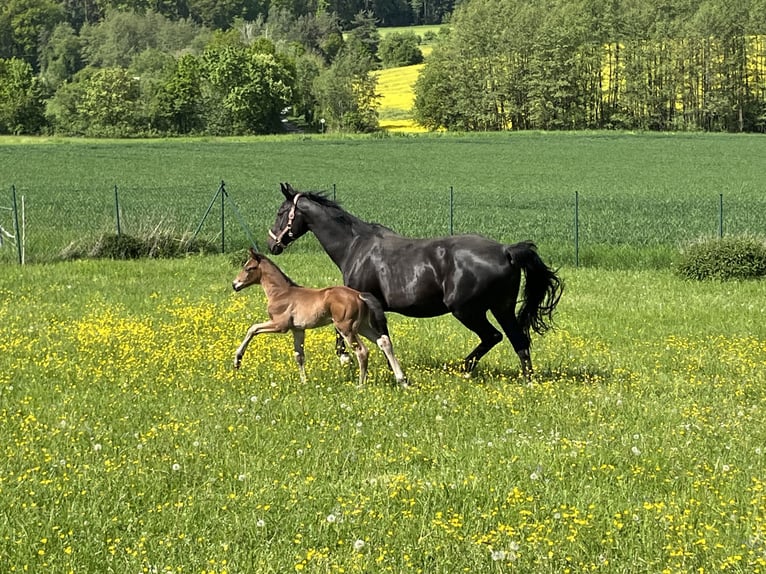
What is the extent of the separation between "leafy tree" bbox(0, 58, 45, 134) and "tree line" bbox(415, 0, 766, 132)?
138 ft

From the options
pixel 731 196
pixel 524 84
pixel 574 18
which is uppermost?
pixel 574 18

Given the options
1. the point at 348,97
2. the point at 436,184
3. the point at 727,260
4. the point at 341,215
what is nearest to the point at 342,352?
the point at 341,215

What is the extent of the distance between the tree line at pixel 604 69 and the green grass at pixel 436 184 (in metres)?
10.4

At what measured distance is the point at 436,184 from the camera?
170ft

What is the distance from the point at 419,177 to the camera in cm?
5588

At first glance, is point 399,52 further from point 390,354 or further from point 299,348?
point 390,354

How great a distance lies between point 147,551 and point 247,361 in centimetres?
597

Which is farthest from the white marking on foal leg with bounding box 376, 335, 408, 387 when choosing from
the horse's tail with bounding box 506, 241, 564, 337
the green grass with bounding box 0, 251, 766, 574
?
the horse's tail with bounding box 506, 241, 564, 337

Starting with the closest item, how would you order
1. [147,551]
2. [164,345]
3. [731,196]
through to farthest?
[147,551], [164,345], [731,196]

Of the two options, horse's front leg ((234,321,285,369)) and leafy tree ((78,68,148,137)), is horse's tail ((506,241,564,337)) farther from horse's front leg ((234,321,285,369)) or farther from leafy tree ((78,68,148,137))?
leafy tree ((78,68,148,137))

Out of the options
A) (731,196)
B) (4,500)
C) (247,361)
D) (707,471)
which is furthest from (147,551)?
(731,196)

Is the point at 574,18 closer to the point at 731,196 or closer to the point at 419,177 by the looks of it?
the point at 419,177

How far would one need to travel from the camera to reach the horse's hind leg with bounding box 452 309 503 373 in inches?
430

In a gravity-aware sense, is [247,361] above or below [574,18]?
below
